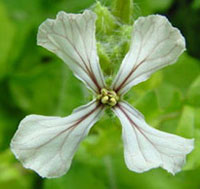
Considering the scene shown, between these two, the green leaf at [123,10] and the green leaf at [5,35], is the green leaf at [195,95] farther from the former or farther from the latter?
the green leaf at [5,35]

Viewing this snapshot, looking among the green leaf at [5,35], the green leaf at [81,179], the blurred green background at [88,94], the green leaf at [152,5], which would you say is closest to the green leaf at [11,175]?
the blurred green background at [88,94]

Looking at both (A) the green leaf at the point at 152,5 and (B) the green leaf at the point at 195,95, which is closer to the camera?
(B) the green leaf at the point at 195,95

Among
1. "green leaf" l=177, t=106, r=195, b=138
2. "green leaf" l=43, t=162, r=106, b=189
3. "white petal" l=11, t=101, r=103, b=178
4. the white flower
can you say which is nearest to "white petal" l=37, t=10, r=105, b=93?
the white flower

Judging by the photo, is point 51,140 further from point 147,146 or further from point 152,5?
point 152,5

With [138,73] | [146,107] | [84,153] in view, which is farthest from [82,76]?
[84,153]

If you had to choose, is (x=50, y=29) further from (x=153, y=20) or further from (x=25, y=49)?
(x=25, y=49)

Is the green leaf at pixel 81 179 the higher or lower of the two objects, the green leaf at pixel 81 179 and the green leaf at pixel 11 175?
the lower
